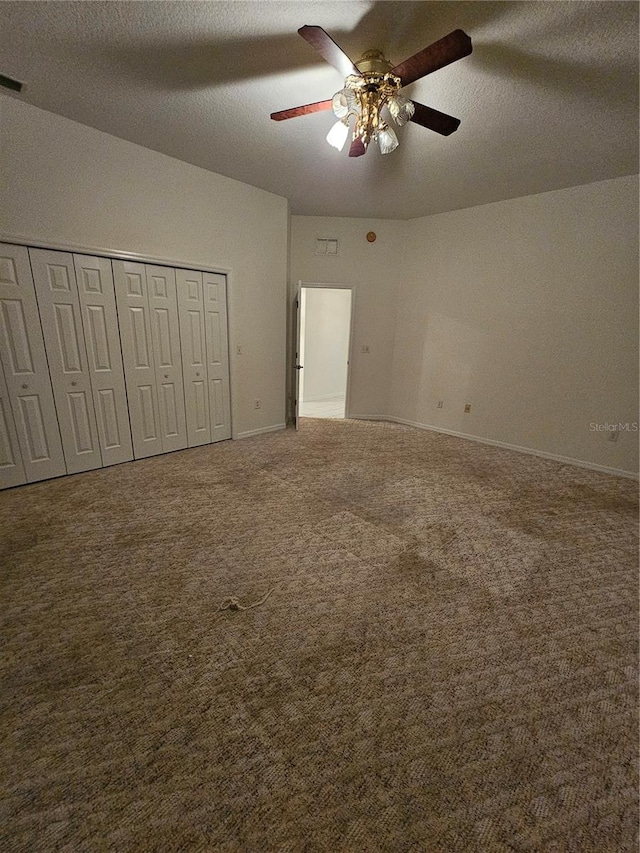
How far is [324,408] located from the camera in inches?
245

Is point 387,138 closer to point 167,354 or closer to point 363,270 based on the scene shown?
point 167,354

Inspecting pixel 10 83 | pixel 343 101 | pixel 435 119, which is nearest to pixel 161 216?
pixel 10 83

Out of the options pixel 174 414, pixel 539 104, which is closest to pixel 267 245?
pixel 174 414

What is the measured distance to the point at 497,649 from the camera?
5.14ft

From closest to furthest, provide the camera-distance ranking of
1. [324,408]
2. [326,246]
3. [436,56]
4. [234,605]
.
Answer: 1. [436,56]
2. [234,605]
3. [326,246]
4. [324,408]

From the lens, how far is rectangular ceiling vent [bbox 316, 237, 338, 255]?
476 cm

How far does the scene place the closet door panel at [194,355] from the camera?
139 inches

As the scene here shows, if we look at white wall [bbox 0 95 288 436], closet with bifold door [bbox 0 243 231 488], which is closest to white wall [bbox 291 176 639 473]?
white wall [bbox 0 95 288 436]

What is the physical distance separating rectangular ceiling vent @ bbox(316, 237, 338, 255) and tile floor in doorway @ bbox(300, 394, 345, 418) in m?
2.46

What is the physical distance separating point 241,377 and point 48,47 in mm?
2821

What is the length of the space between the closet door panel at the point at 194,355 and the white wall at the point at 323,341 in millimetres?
2828

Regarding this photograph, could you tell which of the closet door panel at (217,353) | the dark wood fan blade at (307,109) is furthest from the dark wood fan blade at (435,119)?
the closet door panel at (217,353)

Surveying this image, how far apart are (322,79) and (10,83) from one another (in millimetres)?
2062

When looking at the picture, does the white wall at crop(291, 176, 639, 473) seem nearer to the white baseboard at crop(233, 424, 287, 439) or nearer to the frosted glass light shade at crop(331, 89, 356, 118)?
the white baseboard at crop(233, 424, 287, 439)
